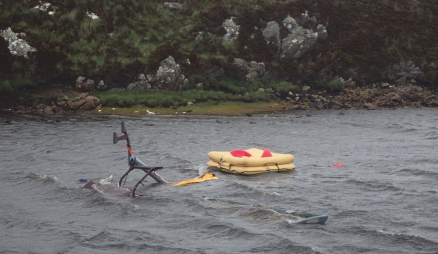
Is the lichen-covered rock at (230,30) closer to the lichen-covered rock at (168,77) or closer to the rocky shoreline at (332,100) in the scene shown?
the lichen-covered rock at (168,77)

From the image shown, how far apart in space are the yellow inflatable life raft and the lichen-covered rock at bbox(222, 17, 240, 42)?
2081cm

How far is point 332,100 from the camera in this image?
34250 millimetres

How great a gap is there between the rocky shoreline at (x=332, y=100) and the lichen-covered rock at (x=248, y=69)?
2443mm

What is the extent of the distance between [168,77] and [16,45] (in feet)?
28.1

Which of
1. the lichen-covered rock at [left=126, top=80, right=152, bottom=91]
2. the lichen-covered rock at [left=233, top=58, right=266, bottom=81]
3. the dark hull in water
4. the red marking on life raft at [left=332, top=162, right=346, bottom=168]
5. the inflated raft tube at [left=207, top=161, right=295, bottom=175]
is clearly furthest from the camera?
the lichen-covered rock at [left=233, top=58, right=266, bottom=81]

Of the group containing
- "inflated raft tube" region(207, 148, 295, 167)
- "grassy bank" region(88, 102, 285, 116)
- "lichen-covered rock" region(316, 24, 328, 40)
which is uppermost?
"lichen-covered rock" region(316, 24, 328, 40)

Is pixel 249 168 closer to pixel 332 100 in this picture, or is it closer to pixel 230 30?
pixel 332 100

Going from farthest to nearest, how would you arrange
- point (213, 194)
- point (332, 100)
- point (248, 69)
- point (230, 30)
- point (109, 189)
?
1. point (230, 30)
2. point (248, 69)
3. point (332, 100)
4. point (109, 189)
5. point (213, 194)

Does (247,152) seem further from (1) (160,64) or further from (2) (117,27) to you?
(2) (117,27)

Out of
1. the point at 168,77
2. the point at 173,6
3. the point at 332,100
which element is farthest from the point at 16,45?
the point at 332,100

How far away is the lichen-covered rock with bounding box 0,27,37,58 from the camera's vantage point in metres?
31.6

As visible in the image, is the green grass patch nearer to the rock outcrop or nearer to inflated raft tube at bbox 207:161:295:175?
the rock outcrop

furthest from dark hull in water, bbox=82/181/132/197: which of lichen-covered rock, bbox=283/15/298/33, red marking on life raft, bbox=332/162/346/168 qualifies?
lichen-covered rock, bbox=283/15/298/33

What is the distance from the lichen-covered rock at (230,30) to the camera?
3784 cm
